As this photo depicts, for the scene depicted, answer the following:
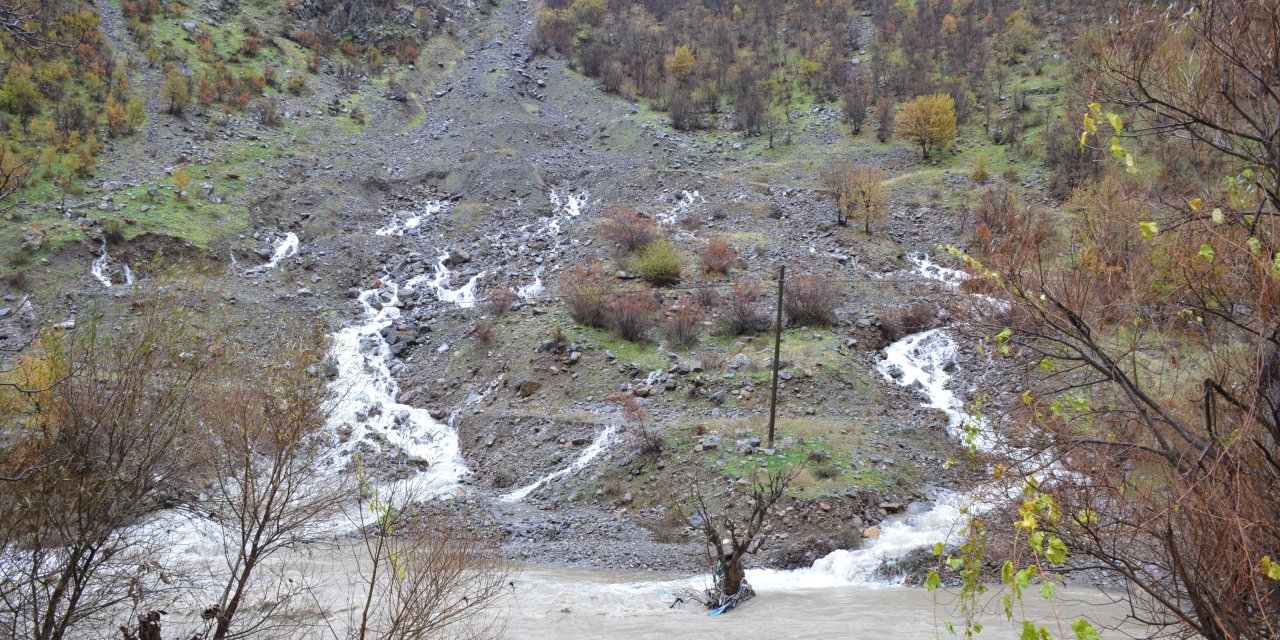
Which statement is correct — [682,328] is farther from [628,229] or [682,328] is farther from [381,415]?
[381,415]

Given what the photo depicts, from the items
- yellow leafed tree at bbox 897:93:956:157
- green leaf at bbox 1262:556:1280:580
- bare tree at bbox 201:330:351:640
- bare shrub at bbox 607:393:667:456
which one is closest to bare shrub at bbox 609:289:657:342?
bare shrub at bbox 607:393:667:456

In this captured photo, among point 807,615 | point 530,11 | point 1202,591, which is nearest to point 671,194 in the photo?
point 807,615

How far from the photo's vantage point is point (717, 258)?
23.2 meters

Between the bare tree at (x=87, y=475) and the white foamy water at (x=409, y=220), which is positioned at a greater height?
the white foamy water at (x=409, y=220)

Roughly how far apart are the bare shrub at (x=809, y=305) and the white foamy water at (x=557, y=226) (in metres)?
8.33

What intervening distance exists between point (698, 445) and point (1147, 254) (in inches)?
415

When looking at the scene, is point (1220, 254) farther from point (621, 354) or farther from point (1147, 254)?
point (621, 354)

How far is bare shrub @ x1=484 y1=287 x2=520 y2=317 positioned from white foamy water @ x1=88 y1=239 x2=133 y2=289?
1096 centimetres

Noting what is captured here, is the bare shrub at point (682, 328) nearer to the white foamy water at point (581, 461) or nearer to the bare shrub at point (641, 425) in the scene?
the bare shrub at point (641, 425)

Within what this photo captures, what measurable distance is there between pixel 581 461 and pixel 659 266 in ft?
28.5

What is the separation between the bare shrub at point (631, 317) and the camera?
19250mm

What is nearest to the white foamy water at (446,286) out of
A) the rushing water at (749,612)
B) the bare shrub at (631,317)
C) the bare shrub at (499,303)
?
the bare shrub at (499,303)

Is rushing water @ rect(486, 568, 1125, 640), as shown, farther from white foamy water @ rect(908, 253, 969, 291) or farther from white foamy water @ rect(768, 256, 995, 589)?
white foamy water @ rect(908, 253, 969, 291)

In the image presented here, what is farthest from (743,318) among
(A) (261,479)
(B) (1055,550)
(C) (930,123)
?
(C) (930,123)
